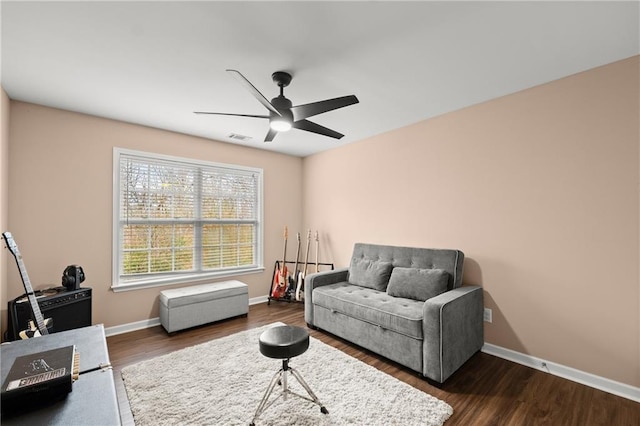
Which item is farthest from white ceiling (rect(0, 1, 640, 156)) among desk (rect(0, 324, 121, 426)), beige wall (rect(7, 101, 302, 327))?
desk (rect(0, 324, 121, 426))

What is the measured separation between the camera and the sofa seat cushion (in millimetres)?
2482

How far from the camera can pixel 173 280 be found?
3793 mm

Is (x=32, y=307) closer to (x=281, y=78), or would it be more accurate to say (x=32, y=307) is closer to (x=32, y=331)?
(x=32, y=331)

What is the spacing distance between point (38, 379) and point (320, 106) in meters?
2.14

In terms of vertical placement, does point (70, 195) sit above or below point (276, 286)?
above

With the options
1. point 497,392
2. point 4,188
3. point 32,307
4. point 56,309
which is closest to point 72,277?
point 56,309

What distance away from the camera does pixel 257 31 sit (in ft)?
6.03

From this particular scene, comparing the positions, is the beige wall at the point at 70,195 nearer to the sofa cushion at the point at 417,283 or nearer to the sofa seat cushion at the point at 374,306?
the sofa seat cushion at the point at 374,306

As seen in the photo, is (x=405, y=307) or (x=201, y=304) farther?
(x=201, y=304)

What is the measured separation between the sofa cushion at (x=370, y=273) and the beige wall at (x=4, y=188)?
3532 mm

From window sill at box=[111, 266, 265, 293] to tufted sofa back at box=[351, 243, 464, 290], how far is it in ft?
6.21

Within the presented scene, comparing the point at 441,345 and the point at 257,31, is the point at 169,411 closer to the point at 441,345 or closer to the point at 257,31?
the point at 441,345

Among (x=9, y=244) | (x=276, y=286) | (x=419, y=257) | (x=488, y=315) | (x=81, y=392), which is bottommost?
(x=276, y=286)

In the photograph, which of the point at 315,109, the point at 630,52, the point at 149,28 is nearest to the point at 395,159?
the point at 315,109
